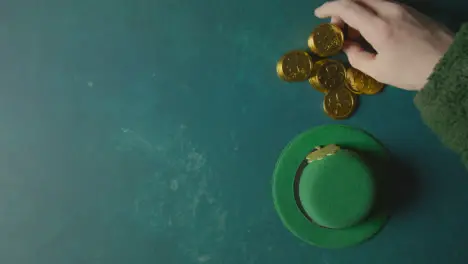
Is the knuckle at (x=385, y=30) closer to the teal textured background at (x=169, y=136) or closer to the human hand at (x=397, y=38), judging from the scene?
the human hand at (x=397, y=38)

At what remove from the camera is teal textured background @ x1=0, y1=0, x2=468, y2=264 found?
76cm

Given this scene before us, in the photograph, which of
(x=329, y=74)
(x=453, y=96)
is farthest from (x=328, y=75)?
(x=453, y=96)

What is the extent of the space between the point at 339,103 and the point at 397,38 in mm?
134

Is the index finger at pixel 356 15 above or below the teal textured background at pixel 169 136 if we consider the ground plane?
above

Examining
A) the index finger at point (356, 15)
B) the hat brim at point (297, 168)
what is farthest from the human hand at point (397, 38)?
the hat brim at point (297, 168)

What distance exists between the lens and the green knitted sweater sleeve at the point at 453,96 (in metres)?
0.57

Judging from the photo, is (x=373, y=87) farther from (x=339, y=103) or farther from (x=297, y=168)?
(x=297, y=168)

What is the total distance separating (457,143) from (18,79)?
0.59m

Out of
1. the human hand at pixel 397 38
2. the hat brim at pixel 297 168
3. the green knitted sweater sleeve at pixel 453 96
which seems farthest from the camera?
the hat brim at pixel 297 168

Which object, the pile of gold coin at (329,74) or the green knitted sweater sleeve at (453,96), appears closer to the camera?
the green knitted sweater sleeve at (453,96)

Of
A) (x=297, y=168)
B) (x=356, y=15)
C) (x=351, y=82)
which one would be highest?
(x=356, y=15)

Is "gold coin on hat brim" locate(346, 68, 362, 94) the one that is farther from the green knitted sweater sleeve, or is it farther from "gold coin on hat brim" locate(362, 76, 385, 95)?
the green knitted sweater sleeve

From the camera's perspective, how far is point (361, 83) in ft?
2.57

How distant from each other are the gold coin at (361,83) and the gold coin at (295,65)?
62mm
